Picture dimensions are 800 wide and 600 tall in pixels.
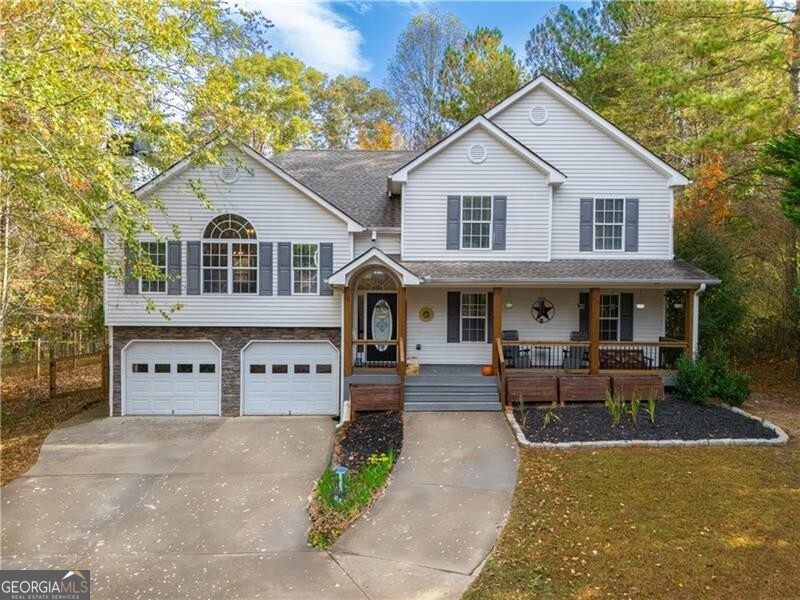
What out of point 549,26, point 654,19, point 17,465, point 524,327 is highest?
point 549,26

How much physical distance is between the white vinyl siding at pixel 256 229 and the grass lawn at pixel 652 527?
6.86 meters

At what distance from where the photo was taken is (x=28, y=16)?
7.57m

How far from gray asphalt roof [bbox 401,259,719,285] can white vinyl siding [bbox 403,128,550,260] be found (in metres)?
0.35

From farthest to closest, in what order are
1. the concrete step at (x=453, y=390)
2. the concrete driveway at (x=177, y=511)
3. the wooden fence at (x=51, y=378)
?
the wooden fence at (x=51, y=378), the concrete step at (x=453, y=390), the concrete driveway at (x=177, y=511)

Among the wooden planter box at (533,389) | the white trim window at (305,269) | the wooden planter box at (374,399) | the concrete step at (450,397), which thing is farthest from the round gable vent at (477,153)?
the wooden planter box at (374,399)

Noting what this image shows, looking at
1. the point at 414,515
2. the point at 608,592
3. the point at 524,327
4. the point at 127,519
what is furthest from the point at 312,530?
the point at 524,327

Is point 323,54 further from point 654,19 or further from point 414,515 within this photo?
point 414,515

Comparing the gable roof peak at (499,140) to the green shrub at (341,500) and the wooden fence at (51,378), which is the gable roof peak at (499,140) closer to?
the green shrub at (341,500)

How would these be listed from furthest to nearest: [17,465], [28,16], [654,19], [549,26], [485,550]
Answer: [549,26] < [654,19] < [17,465] < [28,16] < [485,550]

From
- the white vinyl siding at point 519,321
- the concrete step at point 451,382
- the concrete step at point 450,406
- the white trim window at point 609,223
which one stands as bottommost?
the concrete step at point 450,406

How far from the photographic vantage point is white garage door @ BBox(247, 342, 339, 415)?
1234 centimetres

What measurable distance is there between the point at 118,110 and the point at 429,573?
851 cm

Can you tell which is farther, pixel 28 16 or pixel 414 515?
pixel 28 16

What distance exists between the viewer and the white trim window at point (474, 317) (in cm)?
1325
